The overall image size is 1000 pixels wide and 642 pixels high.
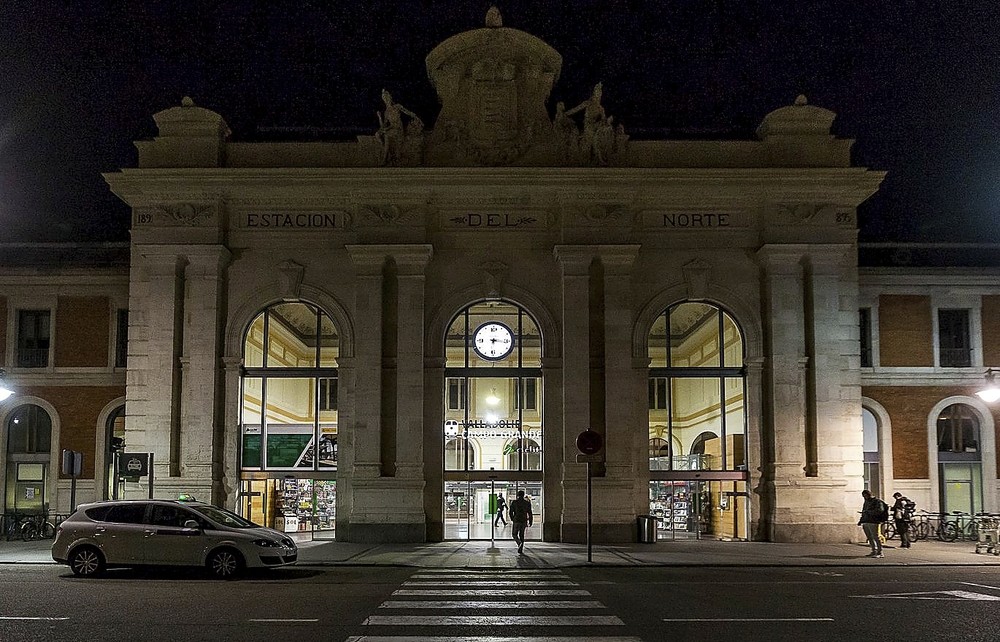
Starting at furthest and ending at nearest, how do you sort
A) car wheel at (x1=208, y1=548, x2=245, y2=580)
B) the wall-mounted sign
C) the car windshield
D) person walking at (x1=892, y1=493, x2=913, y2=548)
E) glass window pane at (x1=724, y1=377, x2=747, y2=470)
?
glass window pane at (x1=724, y1=377, x2=747, y2=470) → person walking at (x1=892, y1=493, x2=913, y2=548) → the wall-mounted sign → the car windshield → car wheel at (x1=208, y1=548, x2=245, y2=580)

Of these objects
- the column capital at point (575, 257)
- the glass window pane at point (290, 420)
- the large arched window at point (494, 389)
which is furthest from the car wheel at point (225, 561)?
the column capital at point (575, 257)

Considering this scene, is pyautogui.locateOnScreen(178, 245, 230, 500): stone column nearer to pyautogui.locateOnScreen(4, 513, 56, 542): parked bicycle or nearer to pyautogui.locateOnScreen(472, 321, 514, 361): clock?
pyautogui.locateOnScreen(4, 513, 56, 542): parked bicycle

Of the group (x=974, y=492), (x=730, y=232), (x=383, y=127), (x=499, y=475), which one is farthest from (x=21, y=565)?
(x=974, y=492)

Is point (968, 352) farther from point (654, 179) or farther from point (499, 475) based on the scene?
point (499, 475)

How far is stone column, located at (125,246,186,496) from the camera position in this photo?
33.2 metres

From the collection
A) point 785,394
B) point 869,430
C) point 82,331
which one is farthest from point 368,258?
point 869,430

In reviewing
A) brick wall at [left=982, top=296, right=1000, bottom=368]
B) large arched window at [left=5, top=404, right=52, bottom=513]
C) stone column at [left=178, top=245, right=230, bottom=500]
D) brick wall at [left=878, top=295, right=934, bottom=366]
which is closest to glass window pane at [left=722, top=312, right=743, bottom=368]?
brick wall at [left=878, top=295, right=934, bottom=366]

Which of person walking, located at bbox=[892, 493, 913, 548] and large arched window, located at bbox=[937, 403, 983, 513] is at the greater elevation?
large arched window, located at bbox=[937, 403, 983, 513]

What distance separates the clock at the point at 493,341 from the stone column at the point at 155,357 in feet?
29.5

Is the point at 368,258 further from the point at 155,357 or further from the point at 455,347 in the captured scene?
the point at 155,357

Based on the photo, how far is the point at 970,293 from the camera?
38594 millimetres

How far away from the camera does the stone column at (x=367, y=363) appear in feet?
108

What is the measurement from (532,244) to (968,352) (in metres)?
16.0

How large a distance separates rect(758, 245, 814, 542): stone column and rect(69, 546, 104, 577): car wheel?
19.0m
